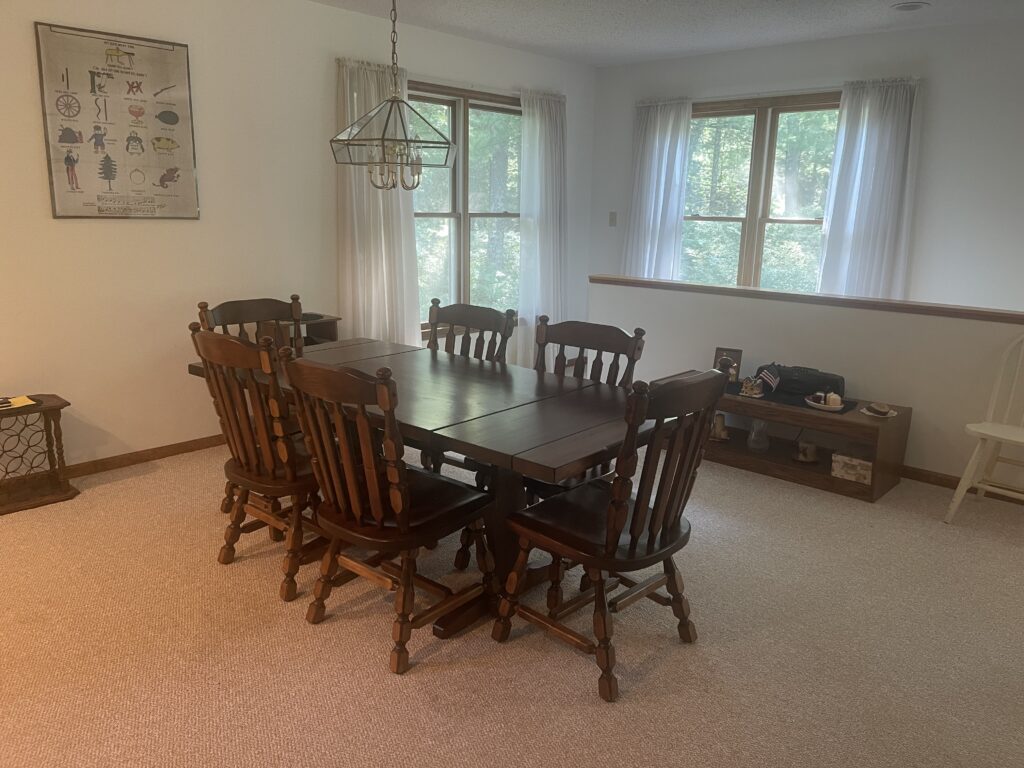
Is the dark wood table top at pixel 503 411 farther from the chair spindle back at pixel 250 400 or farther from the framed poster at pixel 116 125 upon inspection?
the framed poster at pixel 116 125

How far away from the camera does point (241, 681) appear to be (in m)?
2.18

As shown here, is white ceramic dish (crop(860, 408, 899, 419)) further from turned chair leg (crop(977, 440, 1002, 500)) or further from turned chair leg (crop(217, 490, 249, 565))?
turned chair leg (crop(217, 490, 249, 565))

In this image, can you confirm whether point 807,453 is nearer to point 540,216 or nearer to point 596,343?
point 596,343

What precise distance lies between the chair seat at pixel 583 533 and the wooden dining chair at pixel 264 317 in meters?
1.54

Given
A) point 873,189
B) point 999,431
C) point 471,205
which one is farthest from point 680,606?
point 471,205

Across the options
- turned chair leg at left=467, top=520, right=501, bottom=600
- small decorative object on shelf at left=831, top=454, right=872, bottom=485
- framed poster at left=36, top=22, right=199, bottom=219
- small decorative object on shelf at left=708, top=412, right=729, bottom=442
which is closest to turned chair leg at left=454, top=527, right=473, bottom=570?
turned chair leg at left=467, top=520, right=501, bottom=600

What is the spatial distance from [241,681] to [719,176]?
16.2 ft

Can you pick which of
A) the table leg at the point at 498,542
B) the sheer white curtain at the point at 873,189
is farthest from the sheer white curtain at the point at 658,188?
the table leg at the point at 498,542

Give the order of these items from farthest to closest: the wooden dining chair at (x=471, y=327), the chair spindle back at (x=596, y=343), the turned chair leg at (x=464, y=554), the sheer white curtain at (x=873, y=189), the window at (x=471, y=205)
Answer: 1. the window at (x=471, y=205)
2. the sheer white curtain at (x=873, y=189)
3. the wooden dining chair at (x=471, y=327)
4. the chair spindle back at (x=596, y=343)
5. the turned chair leg at (x=464, y=554)

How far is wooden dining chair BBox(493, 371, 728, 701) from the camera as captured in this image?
6.47ft

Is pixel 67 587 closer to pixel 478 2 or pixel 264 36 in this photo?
pixel 264 36

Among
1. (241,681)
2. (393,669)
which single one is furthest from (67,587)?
(393,669)

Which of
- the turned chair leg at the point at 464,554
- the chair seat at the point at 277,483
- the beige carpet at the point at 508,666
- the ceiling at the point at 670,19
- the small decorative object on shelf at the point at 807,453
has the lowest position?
the beige carpet at the point at 508,666

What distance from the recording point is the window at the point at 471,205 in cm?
524
